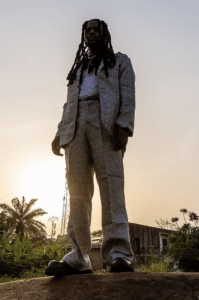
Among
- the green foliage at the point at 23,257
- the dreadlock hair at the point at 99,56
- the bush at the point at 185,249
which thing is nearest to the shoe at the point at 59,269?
the dreadlock hair at the point at 99,56

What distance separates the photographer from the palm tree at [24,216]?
98.9ft

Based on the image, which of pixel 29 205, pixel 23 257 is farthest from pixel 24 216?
pixel 23 257

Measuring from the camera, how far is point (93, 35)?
333 centimetres

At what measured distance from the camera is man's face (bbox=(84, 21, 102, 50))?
10.9ft

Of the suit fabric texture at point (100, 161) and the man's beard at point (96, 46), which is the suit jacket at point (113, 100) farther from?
the man's beard at point (96, 46)

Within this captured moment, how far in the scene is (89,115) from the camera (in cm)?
300

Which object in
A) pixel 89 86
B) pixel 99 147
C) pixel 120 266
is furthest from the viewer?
pixel 89 86

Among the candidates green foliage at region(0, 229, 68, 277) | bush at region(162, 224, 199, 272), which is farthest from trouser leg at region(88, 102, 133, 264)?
bush at region(162, 224, 199, 272)

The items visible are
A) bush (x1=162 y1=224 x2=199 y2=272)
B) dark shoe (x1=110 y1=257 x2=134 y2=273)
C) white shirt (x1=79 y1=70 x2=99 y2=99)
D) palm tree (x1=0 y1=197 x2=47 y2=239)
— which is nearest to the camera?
dark shoe (x1=110 y1=257 x2=134 y2=273)

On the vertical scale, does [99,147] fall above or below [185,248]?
above

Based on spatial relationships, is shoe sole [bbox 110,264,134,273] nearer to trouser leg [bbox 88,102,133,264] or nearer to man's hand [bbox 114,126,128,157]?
trouser leg [bbox 88,102,133,264]

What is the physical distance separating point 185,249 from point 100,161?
17.8 ft

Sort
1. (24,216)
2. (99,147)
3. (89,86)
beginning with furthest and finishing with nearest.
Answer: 1. (24,216)
2. (89,86)
3. (99,147)

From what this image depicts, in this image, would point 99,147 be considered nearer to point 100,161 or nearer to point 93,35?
point 100,161
